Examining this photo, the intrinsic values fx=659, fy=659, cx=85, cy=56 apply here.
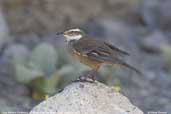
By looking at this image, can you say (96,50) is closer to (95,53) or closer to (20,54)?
(95,53)

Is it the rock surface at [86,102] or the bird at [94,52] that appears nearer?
the rock surface at [86,102]

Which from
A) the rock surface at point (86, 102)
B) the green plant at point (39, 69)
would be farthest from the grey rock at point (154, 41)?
the rock surface at point (86, 102)

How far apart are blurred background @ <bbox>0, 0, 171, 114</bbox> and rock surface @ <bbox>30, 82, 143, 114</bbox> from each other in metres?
2.47

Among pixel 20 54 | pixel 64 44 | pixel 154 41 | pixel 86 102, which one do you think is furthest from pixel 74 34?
pixel 154 41

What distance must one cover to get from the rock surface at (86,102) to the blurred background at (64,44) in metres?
2.47

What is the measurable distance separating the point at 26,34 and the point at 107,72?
10.3 ft

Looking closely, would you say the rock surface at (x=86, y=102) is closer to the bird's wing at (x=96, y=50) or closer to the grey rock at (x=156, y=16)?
the bird's wing at (x=96, y=50)

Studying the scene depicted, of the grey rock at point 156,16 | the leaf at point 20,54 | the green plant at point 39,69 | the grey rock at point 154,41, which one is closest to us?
the green plant at point 39,69

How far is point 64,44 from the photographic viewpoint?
1192 centimetres

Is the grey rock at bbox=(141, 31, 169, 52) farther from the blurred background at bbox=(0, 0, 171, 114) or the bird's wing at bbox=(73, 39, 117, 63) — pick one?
the bird's wing at bbox=(73, 39, 117, 63)

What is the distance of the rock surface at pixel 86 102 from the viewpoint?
21.6 feet

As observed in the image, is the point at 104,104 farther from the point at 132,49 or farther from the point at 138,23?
the point at 138,23

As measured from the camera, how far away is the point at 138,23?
14570 millimetres

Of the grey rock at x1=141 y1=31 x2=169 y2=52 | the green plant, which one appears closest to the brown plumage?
the green plant
